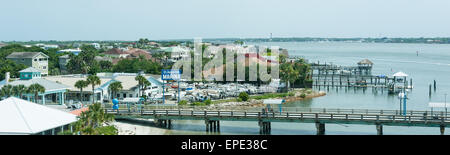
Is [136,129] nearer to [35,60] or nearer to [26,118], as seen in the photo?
[26,118]

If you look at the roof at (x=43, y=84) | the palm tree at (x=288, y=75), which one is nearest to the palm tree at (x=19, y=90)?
the roof at (x=43, y=84)

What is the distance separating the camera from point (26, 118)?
3388 centimetres

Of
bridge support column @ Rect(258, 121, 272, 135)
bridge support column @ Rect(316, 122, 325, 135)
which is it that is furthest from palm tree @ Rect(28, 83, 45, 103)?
bridge support column @ Rect(316, 122, 325, 135)

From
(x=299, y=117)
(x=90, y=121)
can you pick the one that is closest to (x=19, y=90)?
(x=90, y=121)

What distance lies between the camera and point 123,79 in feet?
227

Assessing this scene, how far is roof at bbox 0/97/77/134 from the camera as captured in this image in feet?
108

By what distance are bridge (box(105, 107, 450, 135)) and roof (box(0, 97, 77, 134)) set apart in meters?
12.2

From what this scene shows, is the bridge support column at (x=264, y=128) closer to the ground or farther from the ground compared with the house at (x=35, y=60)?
closer to the ground

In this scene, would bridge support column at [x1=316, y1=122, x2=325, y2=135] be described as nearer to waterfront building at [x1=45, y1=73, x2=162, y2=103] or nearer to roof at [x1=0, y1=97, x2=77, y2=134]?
roof at [x1=0, y1=97, x2=77, y2=134]

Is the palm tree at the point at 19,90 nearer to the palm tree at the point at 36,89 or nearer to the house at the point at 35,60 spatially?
the palm tree at the point at 36,89

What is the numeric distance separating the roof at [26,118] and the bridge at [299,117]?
12.2 m

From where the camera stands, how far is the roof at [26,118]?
108 feet
